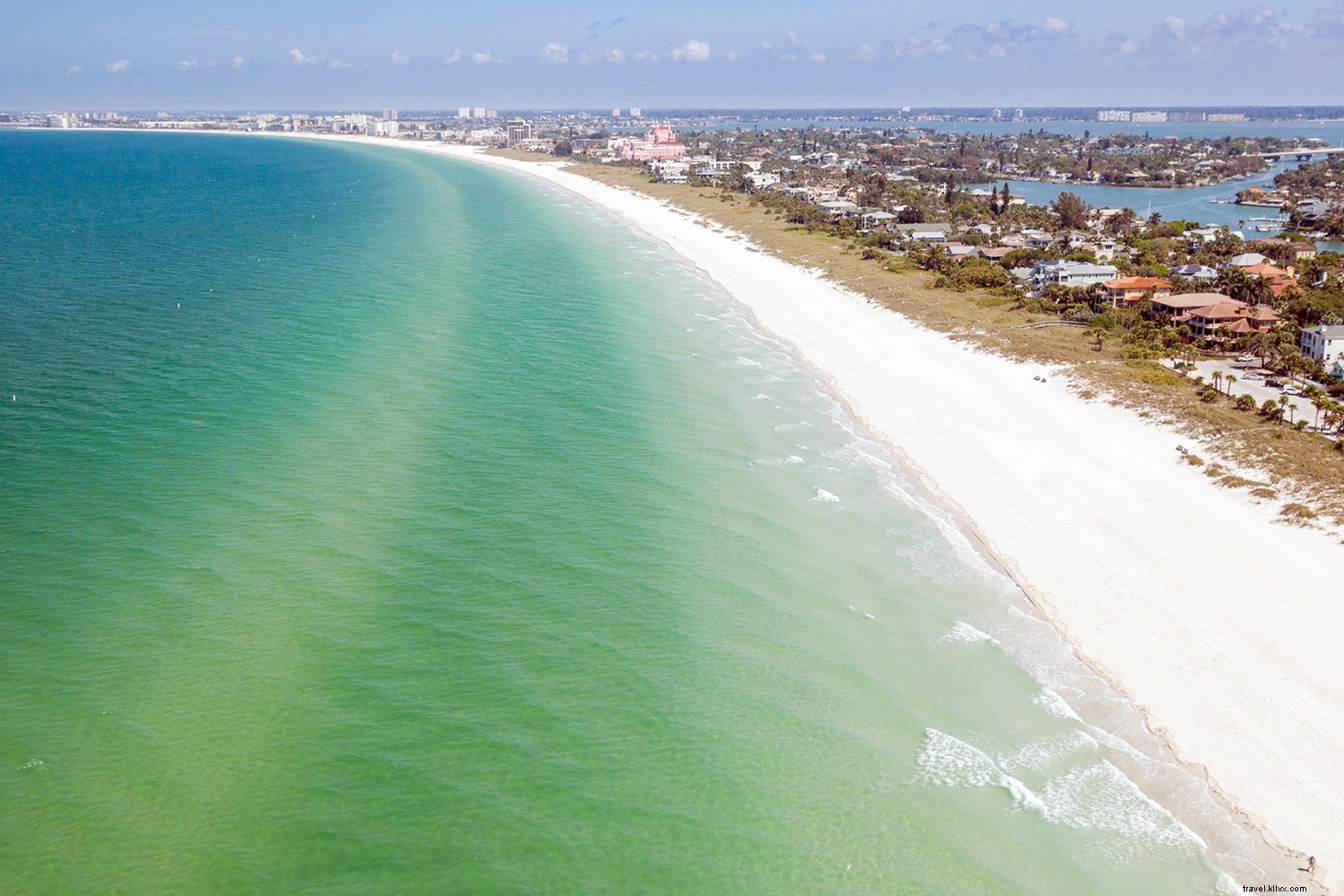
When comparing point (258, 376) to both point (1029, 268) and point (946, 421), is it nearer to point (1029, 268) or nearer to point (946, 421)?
point (946, 421)

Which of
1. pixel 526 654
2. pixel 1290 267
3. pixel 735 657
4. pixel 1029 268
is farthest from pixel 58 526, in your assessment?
pixel 1290 267

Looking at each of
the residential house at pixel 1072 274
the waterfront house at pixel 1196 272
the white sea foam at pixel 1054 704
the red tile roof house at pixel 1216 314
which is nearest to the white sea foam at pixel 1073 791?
the white sea foam at pixel 1054 704

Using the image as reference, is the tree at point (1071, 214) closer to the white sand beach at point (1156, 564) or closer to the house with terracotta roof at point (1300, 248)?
the house with terracotta roof at point (1300, 248)

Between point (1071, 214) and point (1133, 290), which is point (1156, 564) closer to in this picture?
point (1133, 290)

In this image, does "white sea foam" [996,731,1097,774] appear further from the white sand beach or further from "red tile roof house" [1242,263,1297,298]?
"red tile roof house" [1242,263,1297,298]

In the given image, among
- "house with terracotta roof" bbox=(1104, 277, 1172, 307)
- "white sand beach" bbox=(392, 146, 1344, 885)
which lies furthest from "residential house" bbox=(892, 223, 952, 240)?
"white sand beach" bbox=(392, 146, 1344, 885)
